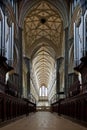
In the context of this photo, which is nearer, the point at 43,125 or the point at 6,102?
the point at 43,125

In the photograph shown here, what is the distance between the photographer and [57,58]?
4822 cm

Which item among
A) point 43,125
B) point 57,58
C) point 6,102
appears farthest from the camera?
point 57,58

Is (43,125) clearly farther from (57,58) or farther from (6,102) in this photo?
(57,58)

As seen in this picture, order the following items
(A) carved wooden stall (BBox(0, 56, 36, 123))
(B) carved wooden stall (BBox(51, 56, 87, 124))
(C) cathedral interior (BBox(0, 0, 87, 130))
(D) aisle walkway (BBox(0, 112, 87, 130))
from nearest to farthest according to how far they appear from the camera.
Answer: (D) aisle walkway (BBox(0, 112, 87, 130))
(A) carved wooden stall (BBox(0, 56, 36, 123))
(B) carved wooden stall (BBox(51, 56, 87, 124))
(C) cathedral interior (BBox(0, 0, 87, 130))

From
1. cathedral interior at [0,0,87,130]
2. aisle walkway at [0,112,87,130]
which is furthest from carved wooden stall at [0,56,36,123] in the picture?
aisle walkway at [0,112,87,130]

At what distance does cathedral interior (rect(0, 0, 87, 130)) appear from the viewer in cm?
1387

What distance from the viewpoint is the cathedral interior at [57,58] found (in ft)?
45.5

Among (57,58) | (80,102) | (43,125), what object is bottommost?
(43,125)

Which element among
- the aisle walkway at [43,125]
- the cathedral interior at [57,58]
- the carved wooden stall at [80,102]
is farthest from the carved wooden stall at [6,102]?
the carved wooden stall at [80,102]

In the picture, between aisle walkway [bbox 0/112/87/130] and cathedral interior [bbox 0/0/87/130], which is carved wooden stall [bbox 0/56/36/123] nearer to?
cathedral interior [bbox 0/0/87/130]

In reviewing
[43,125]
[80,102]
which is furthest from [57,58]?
[43,125]

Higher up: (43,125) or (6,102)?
(6,102)

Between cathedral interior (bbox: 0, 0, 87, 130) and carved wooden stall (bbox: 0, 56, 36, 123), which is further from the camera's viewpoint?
cathedral interior (bbox: 0, 0, 87, 130)

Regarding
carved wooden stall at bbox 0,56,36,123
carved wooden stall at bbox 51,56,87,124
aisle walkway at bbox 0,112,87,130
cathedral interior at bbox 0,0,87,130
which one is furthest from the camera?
cathedral interior at bbox 0,0,87,130
